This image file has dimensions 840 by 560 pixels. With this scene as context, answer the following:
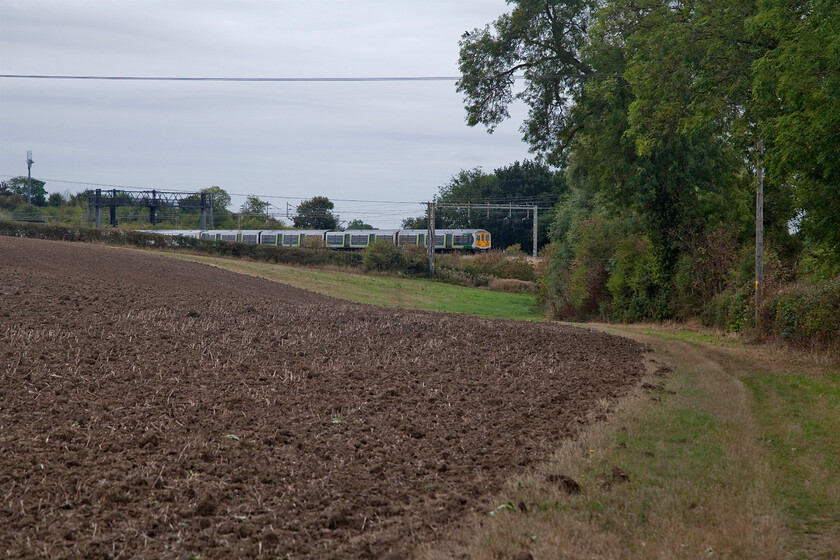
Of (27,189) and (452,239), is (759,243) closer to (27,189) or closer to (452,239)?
(452,239)

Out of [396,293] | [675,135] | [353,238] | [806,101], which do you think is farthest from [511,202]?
[806,101]

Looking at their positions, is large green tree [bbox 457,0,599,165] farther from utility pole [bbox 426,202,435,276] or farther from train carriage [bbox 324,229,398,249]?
train carriage [bbox 324,229,398,249]

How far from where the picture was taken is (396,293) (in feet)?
156

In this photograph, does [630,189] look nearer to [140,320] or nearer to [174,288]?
[174,288]

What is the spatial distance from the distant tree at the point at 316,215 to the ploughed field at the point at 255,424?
91.0 metres

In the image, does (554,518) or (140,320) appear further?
(140,320)

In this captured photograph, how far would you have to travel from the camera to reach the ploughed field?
20.7 feet

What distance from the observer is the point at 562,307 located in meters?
39.9

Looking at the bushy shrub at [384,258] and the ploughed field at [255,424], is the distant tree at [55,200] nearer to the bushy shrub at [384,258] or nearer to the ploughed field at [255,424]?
the bushy shrub at [384,258]

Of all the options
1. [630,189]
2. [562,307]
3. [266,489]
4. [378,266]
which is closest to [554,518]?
[266,489]

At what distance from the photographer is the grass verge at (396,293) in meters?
42.3

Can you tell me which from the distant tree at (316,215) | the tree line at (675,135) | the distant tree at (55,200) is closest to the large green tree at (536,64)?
the tree line at (675,135)

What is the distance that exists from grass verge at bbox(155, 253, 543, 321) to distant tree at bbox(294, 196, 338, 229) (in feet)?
178

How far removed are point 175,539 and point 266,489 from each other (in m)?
1.31
